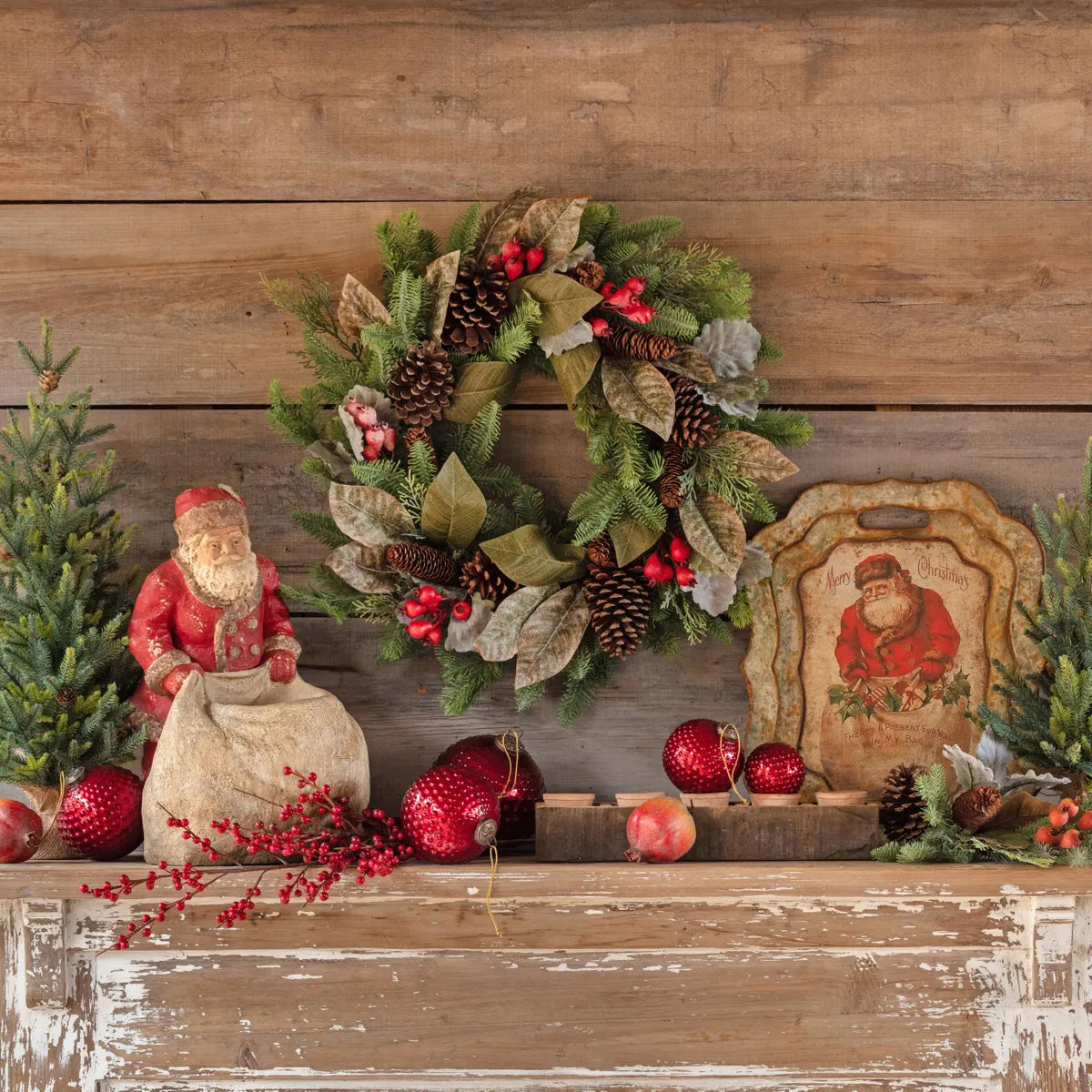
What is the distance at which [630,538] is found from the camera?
3.86 feet

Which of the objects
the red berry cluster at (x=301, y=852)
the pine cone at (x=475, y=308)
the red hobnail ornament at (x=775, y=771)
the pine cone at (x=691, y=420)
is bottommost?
the red berry cluster at (x=301, y=852)

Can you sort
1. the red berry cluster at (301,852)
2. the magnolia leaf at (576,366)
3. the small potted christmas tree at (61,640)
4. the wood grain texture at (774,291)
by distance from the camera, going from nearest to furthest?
1. the red berry cluster at (301,852)
2. the small potted christmas tree at (61,640)
3. the magnolia leaf at (576,366)
4. the wood grain texture at (774,291)

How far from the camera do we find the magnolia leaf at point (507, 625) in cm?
116

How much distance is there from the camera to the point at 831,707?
1.25m

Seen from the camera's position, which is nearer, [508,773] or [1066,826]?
[1066,826]

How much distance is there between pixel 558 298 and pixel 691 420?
0.61ft

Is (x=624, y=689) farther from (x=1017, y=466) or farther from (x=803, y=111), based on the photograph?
(x=803, y=111)

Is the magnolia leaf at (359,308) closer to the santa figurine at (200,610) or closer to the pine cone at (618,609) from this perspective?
the santa figurine at (200,610)

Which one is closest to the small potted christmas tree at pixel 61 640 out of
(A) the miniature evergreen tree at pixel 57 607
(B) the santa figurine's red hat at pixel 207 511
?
(A) the miniature evergreen tree at pixel 57 607

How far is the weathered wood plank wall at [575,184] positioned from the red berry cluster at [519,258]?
146mm

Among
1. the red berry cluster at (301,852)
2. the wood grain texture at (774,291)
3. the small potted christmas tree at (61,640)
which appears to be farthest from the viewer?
the wood grain texture at (774,291)

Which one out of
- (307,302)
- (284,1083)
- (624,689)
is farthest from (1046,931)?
(307,302)

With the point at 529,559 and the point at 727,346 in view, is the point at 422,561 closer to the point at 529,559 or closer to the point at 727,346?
the point at 529,559

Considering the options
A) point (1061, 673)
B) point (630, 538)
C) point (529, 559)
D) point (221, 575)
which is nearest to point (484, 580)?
point (529, 559)
